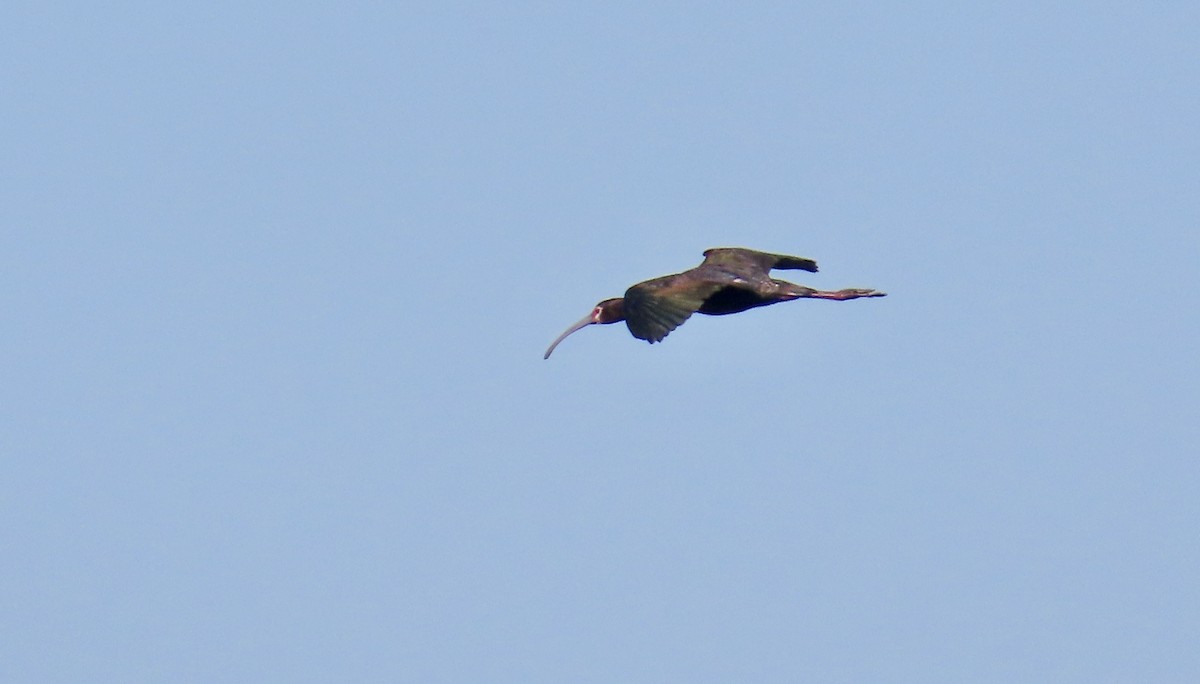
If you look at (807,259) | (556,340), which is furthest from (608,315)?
(807,259)

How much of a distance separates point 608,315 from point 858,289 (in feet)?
13.6

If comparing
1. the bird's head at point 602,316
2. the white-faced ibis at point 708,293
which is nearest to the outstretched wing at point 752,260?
the white-faced ibis at point 708,293

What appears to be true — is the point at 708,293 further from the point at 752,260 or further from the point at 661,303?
the point at 752,260

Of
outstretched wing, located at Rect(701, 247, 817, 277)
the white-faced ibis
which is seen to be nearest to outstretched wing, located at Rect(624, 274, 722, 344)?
the white-faced ibis

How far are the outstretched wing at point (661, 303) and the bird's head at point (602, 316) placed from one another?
2292 millimetres

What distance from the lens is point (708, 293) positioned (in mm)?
36781

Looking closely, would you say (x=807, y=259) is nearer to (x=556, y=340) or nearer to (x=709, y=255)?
(x=709, y=255)

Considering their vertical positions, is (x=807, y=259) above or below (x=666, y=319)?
above

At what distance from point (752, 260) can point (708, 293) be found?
2385 millimetres

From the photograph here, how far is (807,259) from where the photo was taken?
129ft

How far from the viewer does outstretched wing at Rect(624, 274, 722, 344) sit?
114 ft

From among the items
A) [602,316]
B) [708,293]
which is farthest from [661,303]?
[602,316]

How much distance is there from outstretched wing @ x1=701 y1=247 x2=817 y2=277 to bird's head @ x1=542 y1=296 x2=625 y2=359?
1.60 m

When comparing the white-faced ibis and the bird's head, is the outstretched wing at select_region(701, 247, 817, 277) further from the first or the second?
the bird's head
